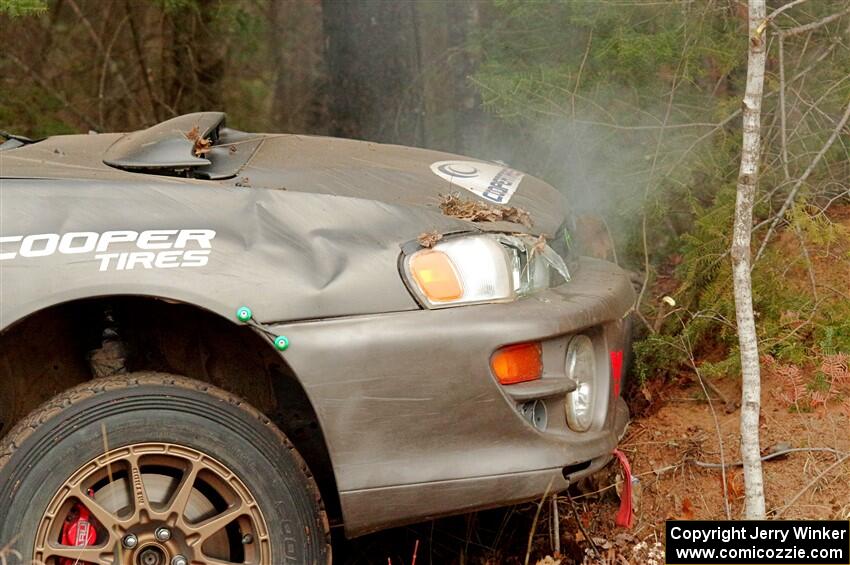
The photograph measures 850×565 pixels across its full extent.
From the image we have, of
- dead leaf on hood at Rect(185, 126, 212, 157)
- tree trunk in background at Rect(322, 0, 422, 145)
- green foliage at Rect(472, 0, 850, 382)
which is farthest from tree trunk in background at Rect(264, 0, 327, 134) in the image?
dead leaf on hood at Rect(185, 126, 212, 157)

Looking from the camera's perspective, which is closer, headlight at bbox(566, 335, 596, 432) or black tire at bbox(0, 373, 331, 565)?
black tire at bbox(0, 373, 331, 565)

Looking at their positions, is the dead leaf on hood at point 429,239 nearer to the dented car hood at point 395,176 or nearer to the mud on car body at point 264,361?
the mud on car body at point 264,361

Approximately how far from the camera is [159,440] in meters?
3.03

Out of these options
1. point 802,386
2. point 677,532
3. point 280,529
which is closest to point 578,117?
point 802,386

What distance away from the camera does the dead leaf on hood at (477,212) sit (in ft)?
11.3

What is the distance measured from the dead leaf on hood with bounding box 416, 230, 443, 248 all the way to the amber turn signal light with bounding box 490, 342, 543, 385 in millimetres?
378

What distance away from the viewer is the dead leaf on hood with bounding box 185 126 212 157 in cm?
357

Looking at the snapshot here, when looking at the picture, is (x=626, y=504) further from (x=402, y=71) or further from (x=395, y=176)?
(x=402, y=71)

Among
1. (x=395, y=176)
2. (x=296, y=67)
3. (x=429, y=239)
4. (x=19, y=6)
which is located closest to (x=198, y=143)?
(x=395, y=176)

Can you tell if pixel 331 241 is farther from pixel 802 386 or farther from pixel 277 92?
pixel 277 92

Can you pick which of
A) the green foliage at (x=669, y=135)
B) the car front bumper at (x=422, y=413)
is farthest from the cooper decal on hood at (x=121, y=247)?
the green foliage at (x=669, y=135)

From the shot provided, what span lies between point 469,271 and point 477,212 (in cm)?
33

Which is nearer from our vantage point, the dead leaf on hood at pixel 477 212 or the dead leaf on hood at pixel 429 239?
the dead leaf on hood at pixel 429 239

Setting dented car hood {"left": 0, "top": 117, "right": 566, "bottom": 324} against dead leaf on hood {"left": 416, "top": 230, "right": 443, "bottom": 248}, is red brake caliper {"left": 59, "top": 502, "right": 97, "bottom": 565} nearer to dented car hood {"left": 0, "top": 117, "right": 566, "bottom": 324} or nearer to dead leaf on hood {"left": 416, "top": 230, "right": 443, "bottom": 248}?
dented car hood {"left": 0, "top": 117, "right": 566, "bottom": 324}
